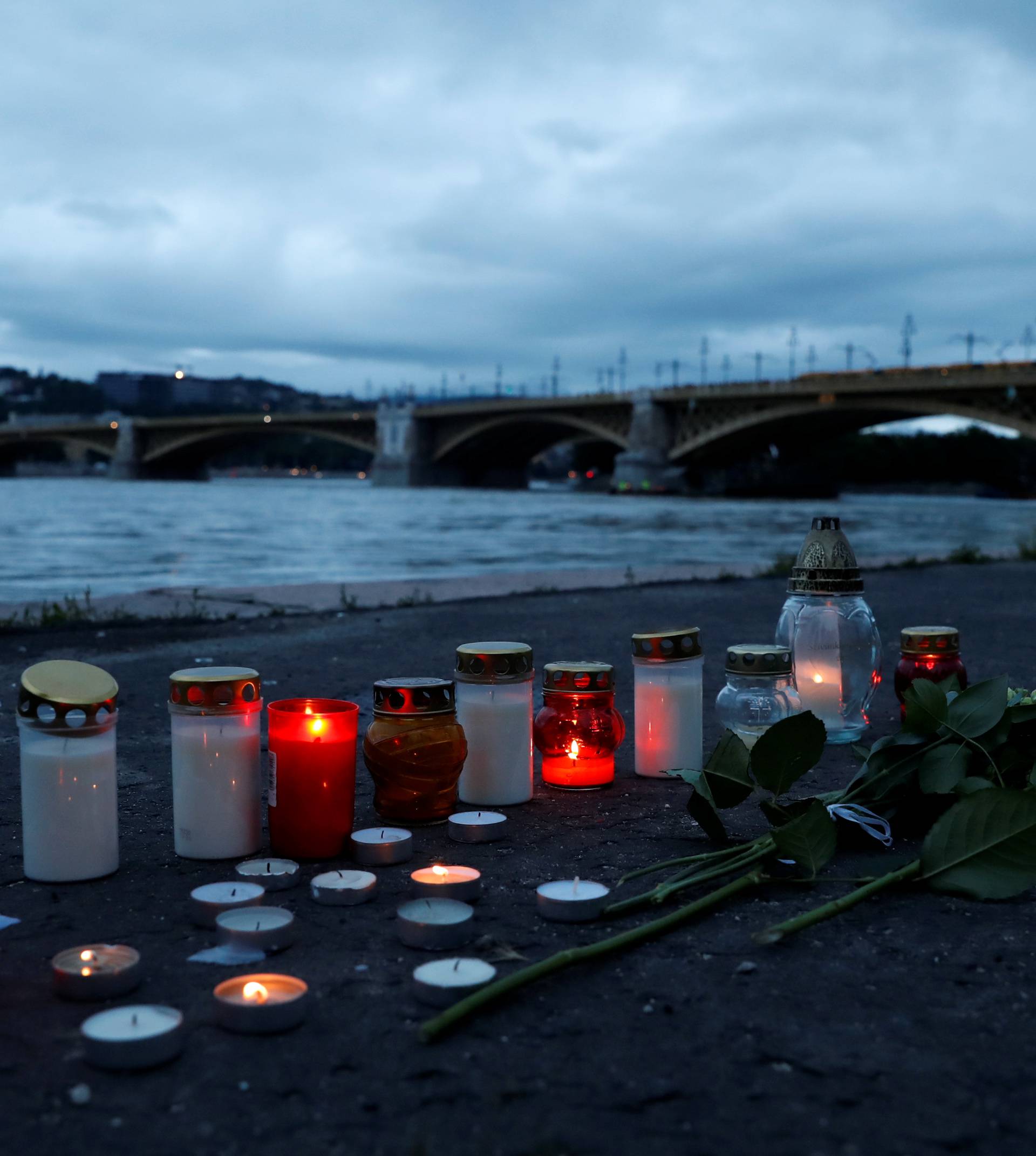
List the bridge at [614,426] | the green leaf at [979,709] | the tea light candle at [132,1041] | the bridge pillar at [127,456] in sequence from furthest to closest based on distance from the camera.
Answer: the bridge pillar at [127,456]
the bridge at [614,426]
the green leaf at [979,709]
the tea light candle at [132,1041]

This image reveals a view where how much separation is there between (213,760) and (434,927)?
68 cm

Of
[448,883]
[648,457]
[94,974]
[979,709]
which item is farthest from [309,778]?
[648,457]

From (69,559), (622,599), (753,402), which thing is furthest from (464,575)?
(753,402)

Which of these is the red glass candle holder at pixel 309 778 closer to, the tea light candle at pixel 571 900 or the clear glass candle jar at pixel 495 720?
the clear glass candle jar at pixel 495 720

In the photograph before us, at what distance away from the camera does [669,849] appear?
232cm

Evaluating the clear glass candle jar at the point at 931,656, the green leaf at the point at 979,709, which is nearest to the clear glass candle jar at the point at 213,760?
the green leaf at the point at 979,709

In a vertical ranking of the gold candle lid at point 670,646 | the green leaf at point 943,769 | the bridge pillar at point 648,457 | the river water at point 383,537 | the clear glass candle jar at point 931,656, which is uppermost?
the bridge pillar at point 648,457

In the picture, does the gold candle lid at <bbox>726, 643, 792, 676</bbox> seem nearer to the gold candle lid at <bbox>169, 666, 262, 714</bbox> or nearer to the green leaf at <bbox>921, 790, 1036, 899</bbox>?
the green leaf at <bbox>921, 790, 1036, 899</bbox>

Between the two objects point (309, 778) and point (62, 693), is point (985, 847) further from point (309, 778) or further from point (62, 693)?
point (62, 693)

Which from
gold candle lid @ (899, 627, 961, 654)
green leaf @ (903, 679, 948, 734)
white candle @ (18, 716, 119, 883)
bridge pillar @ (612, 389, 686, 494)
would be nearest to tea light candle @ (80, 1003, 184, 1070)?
white candle @ (18, 716, 119, 883)

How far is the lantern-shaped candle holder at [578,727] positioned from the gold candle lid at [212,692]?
78 centimetres

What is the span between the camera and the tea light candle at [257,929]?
1719 millimetres

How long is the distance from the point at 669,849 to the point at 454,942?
0.69 meters

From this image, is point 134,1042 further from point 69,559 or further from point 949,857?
point 69,559
